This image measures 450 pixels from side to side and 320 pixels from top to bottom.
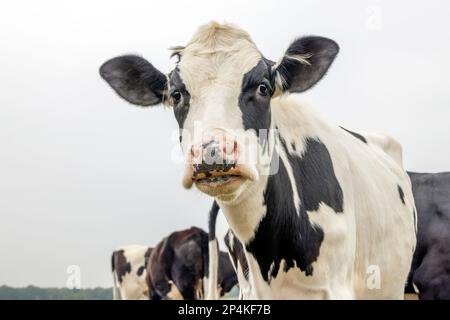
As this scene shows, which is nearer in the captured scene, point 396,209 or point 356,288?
point 356,288

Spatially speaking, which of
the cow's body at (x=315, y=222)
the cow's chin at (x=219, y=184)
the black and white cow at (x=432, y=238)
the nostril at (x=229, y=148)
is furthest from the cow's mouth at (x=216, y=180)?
the black and white cow at (x=432, y=238)

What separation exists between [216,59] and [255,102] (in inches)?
16.7

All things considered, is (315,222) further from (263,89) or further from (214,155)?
(214,155)

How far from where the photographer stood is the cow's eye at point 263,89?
5379 millimetres

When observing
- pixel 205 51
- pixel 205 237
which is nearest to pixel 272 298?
pixel 205 51

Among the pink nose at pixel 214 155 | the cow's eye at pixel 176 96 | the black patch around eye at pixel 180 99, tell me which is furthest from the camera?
the cow's eye at pixel 176 96

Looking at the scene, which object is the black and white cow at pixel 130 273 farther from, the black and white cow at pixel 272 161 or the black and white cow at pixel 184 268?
the black and white cow at pixel 272 161

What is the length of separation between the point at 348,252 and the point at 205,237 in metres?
13.8

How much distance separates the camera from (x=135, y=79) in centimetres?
604

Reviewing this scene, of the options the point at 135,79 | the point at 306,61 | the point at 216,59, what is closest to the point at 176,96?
the point at 216,59

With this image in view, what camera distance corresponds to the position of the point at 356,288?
6.06 metres

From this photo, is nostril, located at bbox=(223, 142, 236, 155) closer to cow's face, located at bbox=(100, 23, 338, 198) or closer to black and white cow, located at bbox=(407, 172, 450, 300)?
cow's face, located at bbox=(100, 23, 338, 198)

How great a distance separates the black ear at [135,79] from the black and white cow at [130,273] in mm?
20577
